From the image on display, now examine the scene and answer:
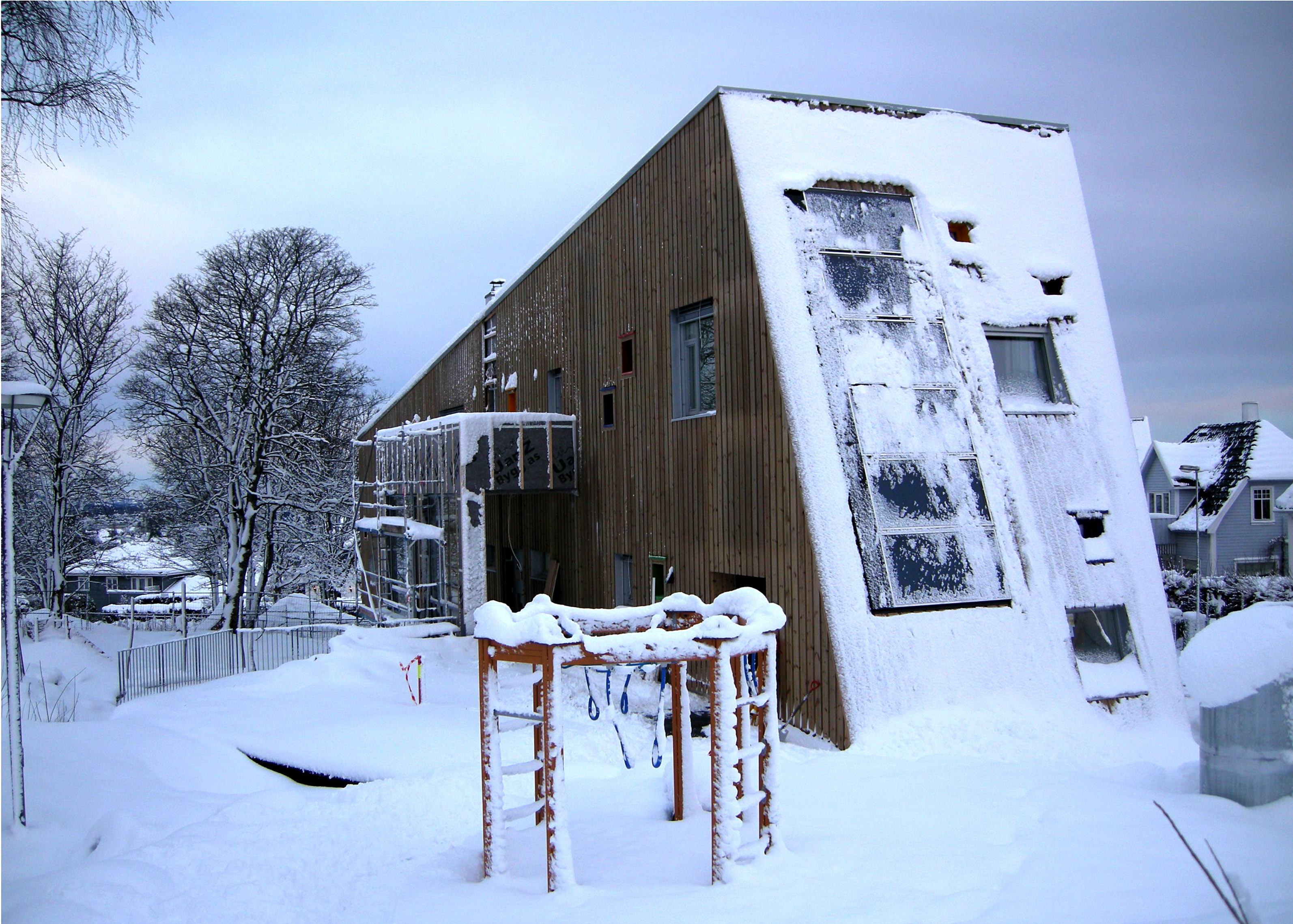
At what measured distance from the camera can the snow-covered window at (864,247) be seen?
34.2 feet

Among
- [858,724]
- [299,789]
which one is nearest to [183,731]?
[299,789]

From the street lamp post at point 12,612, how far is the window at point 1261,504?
2909 cm

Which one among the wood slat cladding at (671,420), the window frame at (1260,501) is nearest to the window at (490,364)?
the wood slat cladding at (671,420)

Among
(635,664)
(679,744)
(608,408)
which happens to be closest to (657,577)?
(608,408)

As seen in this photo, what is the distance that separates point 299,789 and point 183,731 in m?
2.57

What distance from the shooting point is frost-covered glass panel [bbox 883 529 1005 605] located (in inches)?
Answer: 360

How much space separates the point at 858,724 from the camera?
8492 millimetres

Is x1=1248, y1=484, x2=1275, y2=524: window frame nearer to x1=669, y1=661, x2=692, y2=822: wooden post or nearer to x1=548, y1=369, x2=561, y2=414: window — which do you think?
x1=548, y1=369, x2=561, y2=414: window

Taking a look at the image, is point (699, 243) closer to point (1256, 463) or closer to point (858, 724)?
point (858, 724)

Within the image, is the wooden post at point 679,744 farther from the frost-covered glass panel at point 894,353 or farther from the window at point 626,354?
the window at point 626,354

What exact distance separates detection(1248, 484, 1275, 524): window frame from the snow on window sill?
64.2ft

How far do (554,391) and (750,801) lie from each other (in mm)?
13444

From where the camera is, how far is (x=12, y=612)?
262 inches

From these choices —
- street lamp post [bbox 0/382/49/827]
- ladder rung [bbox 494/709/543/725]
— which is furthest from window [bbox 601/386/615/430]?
ladder rung [bbox 494/709/543/725]
